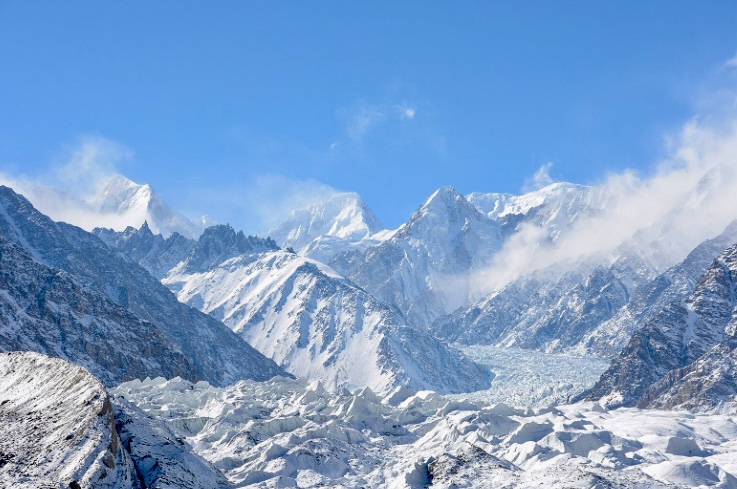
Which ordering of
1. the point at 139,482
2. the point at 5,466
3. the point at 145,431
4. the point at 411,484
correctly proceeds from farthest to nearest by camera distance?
the point at 411,484
the point at 145,431
the point at 139,482
the point at 5,466

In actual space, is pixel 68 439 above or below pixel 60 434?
below

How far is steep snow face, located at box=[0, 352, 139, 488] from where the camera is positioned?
111 meters

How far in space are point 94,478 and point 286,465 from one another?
7841 centimetres

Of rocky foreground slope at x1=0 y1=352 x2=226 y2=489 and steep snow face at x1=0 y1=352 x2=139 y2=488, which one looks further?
rocky foreground slope at x1=0 y1=352 x2=226 y2=489

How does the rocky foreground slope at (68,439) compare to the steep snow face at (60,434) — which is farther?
the rocky foreground slope at (68,439)

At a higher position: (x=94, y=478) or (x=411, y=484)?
(x=411, y=484)

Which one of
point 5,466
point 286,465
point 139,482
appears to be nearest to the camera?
point 5,466

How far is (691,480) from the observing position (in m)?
191

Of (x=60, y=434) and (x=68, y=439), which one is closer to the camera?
(x=68, y=439)

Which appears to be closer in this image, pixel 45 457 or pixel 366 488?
pixel 45 457

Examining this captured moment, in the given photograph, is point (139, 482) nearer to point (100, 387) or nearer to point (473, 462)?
point (100, 387)

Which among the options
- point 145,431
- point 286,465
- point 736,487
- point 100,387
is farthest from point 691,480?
point 100,387

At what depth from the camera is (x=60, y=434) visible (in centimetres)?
11656

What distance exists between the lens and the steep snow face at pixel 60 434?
363ft
